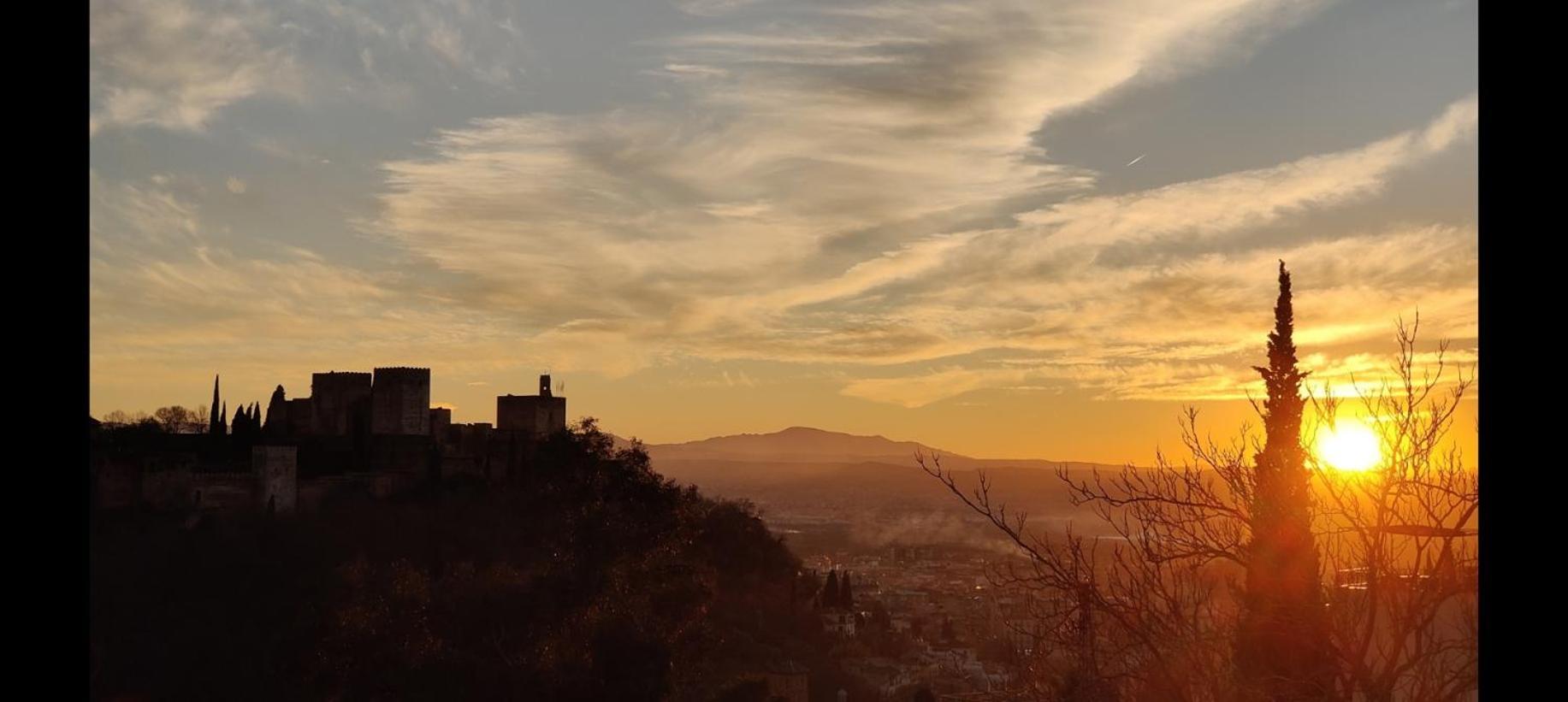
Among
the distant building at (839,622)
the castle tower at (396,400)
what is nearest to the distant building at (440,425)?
the castle tower at (396,400)

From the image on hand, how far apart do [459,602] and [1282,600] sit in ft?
81.0

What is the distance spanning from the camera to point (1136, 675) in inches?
237

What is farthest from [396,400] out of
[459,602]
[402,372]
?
[459,602]

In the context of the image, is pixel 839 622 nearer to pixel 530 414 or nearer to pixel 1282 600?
pixel 530 414

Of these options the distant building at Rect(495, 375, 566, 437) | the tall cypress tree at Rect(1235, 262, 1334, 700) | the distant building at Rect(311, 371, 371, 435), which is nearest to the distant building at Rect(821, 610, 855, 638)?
the distant building at Rect(495, 375, 566, 437)

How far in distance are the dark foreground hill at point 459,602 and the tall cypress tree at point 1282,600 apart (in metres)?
18.9

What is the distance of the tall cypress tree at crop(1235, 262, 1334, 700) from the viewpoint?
586 cm

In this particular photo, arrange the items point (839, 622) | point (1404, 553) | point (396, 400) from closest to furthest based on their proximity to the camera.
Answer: point (1404, 553) → point (396, 400) → point (839, 622)

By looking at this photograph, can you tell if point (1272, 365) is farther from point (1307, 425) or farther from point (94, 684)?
point (94, 684)

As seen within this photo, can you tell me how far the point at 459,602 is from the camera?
93.0 ft

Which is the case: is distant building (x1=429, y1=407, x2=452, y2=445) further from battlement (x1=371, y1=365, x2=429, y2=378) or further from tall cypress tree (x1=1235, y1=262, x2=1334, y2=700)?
tall cypress tree (x1=1235, y1=262, x2=1334, y2=700)

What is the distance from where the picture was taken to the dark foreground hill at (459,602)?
25062 millimetres

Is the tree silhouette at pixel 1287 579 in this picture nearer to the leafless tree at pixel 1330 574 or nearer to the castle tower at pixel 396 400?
the leafless tree at pixel 1330 574

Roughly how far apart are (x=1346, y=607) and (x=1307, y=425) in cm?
110
